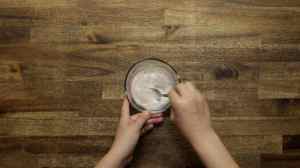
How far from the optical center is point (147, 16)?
1.08 metres

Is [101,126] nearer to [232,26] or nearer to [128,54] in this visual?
[128,54]

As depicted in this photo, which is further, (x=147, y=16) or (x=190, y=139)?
(x=147, y=16)

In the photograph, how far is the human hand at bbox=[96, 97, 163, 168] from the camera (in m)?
0.99

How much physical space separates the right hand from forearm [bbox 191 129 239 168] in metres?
0.01

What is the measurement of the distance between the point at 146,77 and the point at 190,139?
210mm

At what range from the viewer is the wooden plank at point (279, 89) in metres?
1.07

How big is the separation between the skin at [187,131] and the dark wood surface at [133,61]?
0.23 ft

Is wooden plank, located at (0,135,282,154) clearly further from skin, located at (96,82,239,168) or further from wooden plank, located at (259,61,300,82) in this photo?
wooden plank, located at (259,61,300,82)

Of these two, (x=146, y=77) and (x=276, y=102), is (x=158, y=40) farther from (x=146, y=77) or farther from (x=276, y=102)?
(x=276, y=102)

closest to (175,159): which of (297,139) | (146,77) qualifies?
(146,77)

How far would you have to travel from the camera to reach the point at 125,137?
100 cm

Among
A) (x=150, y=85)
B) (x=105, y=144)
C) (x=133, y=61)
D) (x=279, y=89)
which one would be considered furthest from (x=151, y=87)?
(x=279, y=89)

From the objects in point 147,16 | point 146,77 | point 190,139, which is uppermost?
point 147,16

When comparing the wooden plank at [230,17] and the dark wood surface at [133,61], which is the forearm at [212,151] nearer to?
the dark wood surface at [133,61]
